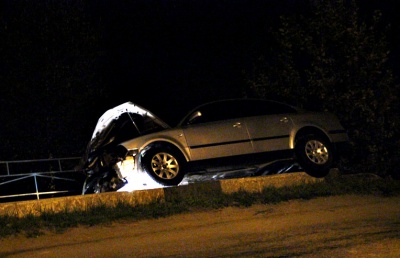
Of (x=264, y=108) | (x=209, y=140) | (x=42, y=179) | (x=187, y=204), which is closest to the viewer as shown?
(x=187, y=204)

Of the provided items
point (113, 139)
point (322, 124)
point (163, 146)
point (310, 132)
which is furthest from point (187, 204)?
point (322, 124)

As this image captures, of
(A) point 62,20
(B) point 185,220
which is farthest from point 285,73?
(B) point 185,220

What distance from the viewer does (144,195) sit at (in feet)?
35.8

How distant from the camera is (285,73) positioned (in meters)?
15.2

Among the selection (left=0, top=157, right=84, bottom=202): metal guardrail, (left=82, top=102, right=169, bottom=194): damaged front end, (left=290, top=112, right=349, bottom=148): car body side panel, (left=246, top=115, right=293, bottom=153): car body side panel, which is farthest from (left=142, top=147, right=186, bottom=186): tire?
(left=0, top=157, right=84, bottom=202): metal guardrail

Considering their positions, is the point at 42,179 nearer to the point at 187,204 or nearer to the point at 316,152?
the point at 187,204

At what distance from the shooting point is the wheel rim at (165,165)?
447 inches

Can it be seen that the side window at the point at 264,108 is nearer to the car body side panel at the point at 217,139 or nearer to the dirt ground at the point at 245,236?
the car body side panel at the point at 217,139

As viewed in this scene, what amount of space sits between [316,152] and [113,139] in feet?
12.4

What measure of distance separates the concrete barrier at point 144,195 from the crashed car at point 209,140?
333 millimetres

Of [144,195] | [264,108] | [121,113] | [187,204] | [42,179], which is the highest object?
[121,113]

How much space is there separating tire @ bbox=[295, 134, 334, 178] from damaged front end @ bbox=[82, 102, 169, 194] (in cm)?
252

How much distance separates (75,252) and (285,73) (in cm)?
836

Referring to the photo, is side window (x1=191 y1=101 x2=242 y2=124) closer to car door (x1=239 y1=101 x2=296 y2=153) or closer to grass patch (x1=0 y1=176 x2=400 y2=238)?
car door (x1=239 y1=101 x2=296 y2=153)
